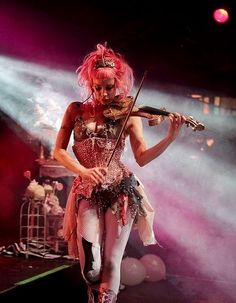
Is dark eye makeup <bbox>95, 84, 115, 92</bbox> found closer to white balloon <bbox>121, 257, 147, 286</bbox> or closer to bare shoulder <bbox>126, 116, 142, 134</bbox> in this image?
bare shoulder <bbox>126, 116, 142, 134</bbox>

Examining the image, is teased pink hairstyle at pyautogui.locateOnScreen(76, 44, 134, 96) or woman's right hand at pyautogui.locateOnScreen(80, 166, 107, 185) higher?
teased pink hairstyle at pyautogui.locateOnScreen(76, 44, 134, 96)

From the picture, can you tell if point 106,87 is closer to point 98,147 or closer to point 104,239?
point 98,147

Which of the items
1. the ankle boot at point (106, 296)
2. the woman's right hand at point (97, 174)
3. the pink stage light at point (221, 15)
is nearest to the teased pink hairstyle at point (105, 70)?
the woman's right hand at point (97, 174)

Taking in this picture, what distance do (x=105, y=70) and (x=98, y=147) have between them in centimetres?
56

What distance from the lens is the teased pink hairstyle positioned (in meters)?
3.35

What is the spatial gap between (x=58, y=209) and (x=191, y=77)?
3503mm

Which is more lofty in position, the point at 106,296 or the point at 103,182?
the point at 103,182

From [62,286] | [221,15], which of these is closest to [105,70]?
[62,286]

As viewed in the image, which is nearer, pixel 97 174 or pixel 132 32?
pixel 97 174

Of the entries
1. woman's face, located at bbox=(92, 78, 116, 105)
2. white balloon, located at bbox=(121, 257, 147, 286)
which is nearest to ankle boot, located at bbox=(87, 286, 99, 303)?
woman's face, located at bbox=(92, 78, 116, 105)

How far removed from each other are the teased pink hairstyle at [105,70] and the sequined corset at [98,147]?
0.31 m

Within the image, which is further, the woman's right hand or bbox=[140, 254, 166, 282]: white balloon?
bbox=[140, 254, 166, 282]: white balloon

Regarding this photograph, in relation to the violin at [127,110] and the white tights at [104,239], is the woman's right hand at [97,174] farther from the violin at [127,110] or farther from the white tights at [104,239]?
the violin at [127,110]

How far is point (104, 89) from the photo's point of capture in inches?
131
